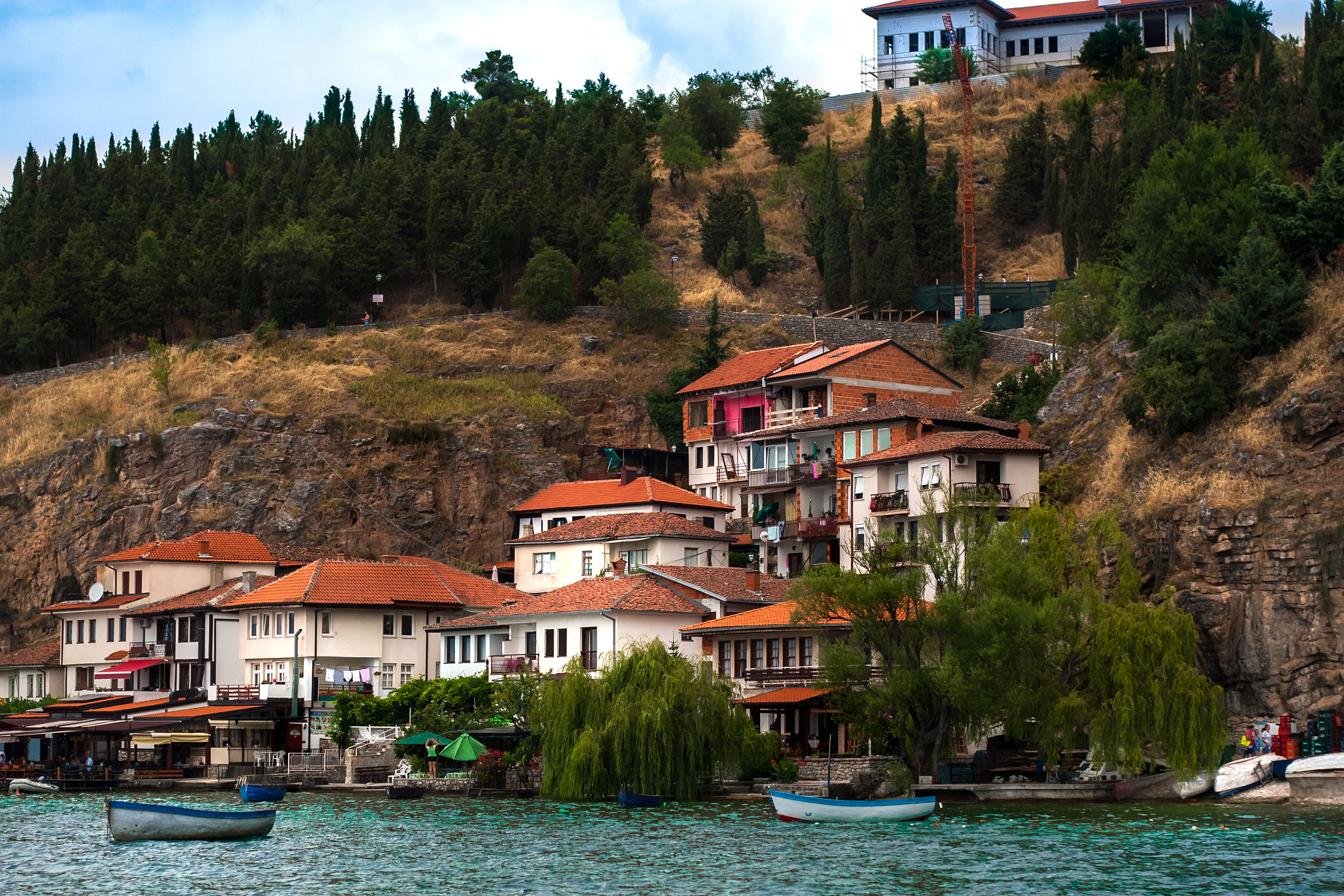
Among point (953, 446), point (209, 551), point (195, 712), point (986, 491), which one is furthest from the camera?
point (209, 551)

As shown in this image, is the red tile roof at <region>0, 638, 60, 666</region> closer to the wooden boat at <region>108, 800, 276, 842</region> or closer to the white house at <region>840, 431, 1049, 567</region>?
the wooden boat at <region>108, 800, 276, 842</region>

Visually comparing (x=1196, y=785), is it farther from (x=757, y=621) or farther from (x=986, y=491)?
(x=757, y=621)

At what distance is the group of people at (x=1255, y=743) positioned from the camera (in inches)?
2406

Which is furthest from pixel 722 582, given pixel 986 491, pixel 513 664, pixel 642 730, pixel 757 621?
pixel 642 730

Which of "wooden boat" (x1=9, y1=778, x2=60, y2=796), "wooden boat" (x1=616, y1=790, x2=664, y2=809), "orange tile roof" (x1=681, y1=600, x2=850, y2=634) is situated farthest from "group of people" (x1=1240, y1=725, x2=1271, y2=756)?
"wooden boat" (x1=9, y1=778, x2=60, y2=796)

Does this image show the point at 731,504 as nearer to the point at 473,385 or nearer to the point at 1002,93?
the point at 473,385

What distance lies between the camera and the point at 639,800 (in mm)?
59531

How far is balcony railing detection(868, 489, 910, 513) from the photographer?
7906cm

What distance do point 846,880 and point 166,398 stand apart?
77.7 meters

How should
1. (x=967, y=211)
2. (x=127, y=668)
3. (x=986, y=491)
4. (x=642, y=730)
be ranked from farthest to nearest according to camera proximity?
(x=967, y=211) → (x=127, y=668) → (x=986, y=491) → (x=642, y=730)

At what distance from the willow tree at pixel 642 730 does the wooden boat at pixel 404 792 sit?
285 inches

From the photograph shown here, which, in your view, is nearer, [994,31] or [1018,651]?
[1018,651]

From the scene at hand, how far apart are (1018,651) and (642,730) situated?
44.0 ft

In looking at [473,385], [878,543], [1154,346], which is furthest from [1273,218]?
[473,385]
